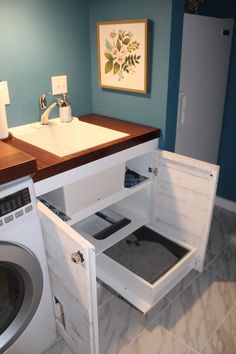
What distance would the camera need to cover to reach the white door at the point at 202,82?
5.52 feet

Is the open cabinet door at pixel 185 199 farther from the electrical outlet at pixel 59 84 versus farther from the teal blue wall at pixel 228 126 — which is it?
the teal blue wall at pixel 228 126

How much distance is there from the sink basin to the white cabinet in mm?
238

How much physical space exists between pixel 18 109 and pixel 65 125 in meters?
0.28

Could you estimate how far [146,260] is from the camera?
169 cm

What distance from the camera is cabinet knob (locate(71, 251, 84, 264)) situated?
0.93 metres

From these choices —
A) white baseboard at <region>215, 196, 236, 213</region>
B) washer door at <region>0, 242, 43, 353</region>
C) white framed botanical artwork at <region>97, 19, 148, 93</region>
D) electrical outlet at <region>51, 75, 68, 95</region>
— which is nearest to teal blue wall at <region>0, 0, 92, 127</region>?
electrical outlet at <region>51, 75, 68, 95</region>

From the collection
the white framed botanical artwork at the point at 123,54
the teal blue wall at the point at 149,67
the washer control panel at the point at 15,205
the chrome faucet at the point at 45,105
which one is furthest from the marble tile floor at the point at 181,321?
the white framed botanical artwork at the point at 123,54

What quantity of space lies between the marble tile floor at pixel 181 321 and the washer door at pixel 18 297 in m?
0.31

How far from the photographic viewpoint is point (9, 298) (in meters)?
Answer: 1.21

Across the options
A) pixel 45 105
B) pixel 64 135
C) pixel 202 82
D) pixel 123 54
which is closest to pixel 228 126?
pixel 202 82

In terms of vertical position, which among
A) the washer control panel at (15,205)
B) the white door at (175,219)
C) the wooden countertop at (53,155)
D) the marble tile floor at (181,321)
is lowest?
the marble tile floor at (181,321)

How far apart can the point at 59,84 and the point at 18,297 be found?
121 cm

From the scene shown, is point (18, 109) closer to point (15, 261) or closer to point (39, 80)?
point (39, 80)

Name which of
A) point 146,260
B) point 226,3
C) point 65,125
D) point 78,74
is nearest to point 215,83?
point 226,3
